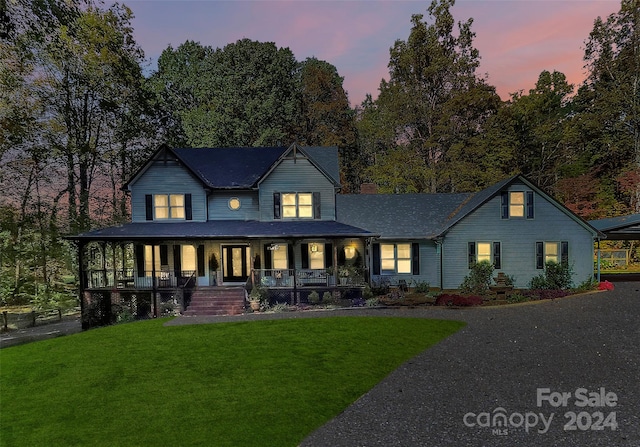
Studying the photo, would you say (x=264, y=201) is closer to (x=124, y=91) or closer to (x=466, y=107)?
(x=124, y=91)

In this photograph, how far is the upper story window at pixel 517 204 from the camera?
21.3m

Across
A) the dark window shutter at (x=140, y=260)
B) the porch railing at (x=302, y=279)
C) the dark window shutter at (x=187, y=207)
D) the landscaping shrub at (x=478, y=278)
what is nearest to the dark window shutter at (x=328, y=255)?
the porch railing at (x=302, y=279)

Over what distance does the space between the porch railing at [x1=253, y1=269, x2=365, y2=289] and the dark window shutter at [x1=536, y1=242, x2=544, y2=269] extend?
35.9ft

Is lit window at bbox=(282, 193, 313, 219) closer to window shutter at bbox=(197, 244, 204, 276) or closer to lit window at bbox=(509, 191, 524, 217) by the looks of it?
window shutter at bbox=(197, 244, 204, 276)

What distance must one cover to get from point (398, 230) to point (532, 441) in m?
17.1

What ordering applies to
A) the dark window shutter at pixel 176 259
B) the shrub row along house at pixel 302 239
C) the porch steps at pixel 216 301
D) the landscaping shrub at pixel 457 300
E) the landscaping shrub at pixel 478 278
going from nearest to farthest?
the landscaping shrub at pixel 457 300 → the porch steps at pixel 216 301 → the landscaping shrub at pixel 478 278 → the shrub row along house at pixel 302 239 → the dark window shutter at pixel 176 259

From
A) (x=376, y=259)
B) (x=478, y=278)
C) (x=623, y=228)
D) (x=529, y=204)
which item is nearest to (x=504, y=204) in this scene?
(x=529, y=204)

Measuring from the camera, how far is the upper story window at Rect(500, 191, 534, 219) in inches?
838

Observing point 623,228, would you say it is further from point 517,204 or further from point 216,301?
point 216,301

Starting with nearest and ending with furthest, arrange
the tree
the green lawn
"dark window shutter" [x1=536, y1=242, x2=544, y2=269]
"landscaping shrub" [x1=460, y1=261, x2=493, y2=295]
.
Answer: the green lawn, "landscaping shrub" [x1=460, y1=261, x2=493, y2=295], "dark window shutter" [x1=536, y1=242, x2=544, y2=269], the tree

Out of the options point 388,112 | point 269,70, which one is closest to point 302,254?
point 388,112

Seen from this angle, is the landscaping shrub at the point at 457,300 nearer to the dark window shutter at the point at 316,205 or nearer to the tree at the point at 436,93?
the dark window shutter at the point at 316,205

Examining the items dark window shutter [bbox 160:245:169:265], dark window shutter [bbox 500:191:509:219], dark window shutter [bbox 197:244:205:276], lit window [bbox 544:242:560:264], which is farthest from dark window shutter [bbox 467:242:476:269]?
dark window shutter [bbox 160:245:169:265]

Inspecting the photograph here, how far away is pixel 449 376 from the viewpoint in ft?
29.1
